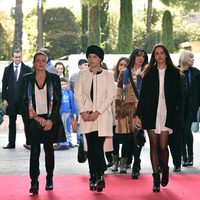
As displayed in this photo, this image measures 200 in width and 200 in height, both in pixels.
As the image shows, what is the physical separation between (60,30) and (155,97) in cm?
3729

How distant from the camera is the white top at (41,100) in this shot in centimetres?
865

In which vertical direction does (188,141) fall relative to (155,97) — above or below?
below

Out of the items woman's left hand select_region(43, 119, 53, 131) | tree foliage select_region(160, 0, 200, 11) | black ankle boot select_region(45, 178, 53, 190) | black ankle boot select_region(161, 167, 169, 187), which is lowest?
black ankle boot select_region(45, 178, 53, 190)

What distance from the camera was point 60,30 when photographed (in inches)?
1793

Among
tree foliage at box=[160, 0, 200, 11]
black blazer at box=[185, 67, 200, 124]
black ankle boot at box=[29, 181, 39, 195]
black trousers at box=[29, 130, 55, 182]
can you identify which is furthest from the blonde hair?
tree foliage at box=[160, 0, 200, 11]

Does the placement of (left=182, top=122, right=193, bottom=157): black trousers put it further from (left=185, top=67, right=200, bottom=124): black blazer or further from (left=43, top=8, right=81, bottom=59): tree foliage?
(left=43, top=8, right=81, bottom=59): tree foliage

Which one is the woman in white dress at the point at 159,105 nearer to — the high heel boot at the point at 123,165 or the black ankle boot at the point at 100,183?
the black ankle boot at the point at 100,183

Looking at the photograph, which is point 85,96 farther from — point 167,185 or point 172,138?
point 172,138

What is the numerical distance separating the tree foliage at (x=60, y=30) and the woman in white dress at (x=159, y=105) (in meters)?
36.5

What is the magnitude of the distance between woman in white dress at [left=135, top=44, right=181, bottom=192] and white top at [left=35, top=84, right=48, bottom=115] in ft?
3.91

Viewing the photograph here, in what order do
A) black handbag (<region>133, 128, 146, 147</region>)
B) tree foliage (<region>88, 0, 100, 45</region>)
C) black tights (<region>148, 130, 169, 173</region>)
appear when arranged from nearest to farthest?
1. black tights (<region>148, 130, 169, 173</region>)
2. black handbag (<region>133, 128, 146, 147</region>)
3. tree foliage (<region>88, 0, 100, 45</region>)

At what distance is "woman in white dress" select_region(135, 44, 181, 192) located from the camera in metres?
8.66

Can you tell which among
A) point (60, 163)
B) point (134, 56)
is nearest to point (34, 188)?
point (134, 56)

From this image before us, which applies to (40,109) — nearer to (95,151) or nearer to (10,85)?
(95,151)
